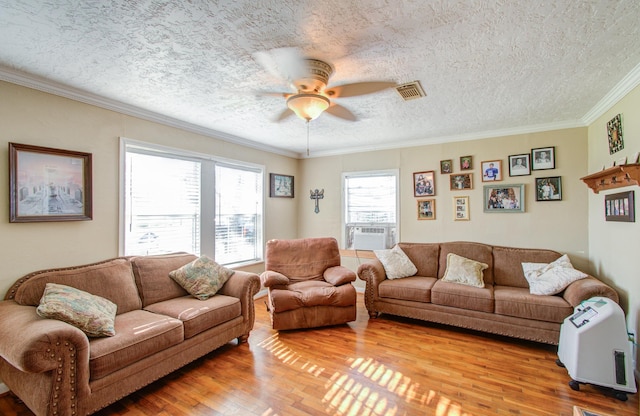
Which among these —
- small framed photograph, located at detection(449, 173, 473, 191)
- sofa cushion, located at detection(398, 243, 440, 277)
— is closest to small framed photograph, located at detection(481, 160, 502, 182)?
small framed photograph, located at detection(449, 173, 473, 191)

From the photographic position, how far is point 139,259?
2.98 m

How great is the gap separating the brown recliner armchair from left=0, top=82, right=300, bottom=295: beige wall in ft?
5.76

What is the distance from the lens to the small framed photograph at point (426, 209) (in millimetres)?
4418

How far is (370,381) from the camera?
239 centimetres

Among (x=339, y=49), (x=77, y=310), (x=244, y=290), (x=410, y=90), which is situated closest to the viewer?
(x=339, y=49)

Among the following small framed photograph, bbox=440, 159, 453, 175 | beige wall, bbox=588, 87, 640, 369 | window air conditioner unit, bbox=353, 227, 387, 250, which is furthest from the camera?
window air conditioner unit, bbox=353, 227, 387, 250

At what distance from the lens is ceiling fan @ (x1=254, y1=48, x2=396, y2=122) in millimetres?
2064

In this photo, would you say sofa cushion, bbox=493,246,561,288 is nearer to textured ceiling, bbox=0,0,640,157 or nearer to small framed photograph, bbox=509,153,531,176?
small framed photograph, bbox=509,153,531,176

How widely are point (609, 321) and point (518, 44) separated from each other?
83.9 inches

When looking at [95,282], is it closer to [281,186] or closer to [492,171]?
[281,186]

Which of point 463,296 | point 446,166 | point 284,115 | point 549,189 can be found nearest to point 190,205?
point 284,115

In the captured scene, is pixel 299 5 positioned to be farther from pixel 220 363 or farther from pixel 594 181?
pixel 594 181

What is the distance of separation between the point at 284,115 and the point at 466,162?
2.66 meters

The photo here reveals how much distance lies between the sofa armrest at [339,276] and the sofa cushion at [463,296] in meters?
0.98
